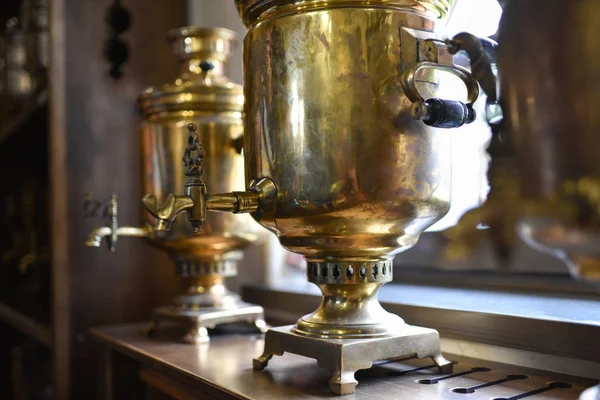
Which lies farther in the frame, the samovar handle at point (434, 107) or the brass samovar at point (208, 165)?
the brass samovar at point (208, 165)

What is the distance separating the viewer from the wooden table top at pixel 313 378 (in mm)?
741

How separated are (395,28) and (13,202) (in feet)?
5.68

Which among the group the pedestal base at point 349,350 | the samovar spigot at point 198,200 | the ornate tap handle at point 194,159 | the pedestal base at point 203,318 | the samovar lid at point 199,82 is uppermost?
the samovar lid at point 199,82

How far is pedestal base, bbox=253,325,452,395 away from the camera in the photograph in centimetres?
75

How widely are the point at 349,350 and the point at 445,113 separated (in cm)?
28

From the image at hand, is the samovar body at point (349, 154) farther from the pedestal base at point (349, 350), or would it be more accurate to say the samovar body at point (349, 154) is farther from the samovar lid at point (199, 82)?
the samovar lid at point (199, 82)

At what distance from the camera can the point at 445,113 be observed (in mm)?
730

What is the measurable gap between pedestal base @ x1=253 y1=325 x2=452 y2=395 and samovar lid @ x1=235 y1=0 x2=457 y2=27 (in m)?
0.39

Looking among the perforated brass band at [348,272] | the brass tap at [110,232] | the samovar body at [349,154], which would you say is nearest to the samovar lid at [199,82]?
the brass tap at [110,232]

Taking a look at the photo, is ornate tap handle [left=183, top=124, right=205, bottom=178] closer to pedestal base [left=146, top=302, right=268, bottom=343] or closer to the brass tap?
the brass tap

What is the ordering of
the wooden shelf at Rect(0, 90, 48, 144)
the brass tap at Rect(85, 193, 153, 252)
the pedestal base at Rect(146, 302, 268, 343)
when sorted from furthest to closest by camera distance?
the wooden shelf at Rect(0, 90, 48, 144), the pedestal base at Rect(146, 302, 268, 343), the brass tap at Rect(85, 193, 153, 252)

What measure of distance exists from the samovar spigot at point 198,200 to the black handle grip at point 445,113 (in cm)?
20

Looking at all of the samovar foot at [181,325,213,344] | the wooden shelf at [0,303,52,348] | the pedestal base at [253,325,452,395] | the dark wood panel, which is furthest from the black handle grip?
the wooden shelf at [0,303,52,348]

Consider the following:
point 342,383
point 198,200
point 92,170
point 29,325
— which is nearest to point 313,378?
point 342,383
